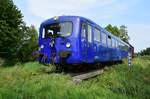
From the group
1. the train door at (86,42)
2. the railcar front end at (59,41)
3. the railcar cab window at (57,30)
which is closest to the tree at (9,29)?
the railcar cab window at (57,30)

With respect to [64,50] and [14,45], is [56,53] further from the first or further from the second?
[14,45]

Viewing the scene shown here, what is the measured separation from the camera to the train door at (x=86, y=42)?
1455cm

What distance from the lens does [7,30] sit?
34250mm

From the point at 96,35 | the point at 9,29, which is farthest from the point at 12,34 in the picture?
the point at 96,35

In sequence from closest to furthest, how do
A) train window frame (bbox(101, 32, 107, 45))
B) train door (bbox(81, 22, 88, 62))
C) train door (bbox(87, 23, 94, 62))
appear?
train door (bbox(81, 22, 88, 62)), train door (bbox(87, 23, 94, 62)), train window frame (bbox(101, 32, 107, 45))

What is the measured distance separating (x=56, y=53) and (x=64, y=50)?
0.49 meters

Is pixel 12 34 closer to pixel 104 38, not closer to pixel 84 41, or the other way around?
pixel 104 38

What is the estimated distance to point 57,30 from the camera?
49.3ft

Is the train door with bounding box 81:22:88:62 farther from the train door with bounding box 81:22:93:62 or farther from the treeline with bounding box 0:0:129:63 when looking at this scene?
the treeline with bounding box 0:0:129:63

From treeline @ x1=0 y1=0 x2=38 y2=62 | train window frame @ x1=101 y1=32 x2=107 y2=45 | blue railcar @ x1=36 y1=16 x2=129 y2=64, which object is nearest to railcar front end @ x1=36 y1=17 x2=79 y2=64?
blue railcar @ x1=36 y1=16 x2=129 y2=64

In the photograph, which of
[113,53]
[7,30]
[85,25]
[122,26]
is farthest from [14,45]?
[122,26]

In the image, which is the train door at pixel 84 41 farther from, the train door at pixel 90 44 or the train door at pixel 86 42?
the train door at pixel 90 44

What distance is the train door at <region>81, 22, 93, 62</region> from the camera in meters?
14.5

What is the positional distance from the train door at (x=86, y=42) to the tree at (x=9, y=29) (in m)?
18.2
